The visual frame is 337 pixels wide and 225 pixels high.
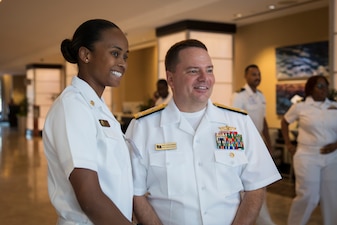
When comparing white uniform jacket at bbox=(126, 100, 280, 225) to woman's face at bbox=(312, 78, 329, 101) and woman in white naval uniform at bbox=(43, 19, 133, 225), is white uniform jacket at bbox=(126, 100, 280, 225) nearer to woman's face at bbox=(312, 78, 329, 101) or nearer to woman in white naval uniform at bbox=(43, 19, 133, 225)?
woman in white naval uniform at bbox=(43, 19, 133, 225)

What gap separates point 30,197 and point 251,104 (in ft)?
11.1

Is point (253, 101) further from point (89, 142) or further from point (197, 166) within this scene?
point (89, 142)

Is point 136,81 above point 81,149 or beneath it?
above

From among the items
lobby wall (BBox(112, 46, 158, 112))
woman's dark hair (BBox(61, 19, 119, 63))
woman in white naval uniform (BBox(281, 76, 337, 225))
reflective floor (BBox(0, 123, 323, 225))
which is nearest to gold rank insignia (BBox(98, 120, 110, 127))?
woman's dark hair (BBox(61, 19, 119, 63))

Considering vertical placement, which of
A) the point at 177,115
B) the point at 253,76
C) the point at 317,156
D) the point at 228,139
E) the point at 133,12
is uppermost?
the point at 133,12

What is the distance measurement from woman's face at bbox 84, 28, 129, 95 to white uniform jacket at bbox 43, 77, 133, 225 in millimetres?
51

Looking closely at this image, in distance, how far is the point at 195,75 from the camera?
6.09 ft

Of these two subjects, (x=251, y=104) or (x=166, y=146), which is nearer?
(x=166, y=146)

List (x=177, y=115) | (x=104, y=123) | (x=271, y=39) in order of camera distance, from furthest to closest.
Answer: (x=271, y=39) < (x=177, y=115) < (x=104, y=123)

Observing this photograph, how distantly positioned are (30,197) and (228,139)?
4.77 m

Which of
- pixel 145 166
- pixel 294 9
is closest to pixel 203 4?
pixel 294 9

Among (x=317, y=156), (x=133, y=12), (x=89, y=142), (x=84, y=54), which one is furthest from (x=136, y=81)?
(x=89, y=142)

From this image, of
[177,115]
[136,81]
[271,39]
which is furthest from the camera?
[136,81]

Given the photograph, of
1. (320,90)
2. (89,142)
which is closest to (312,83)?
(320,90)
